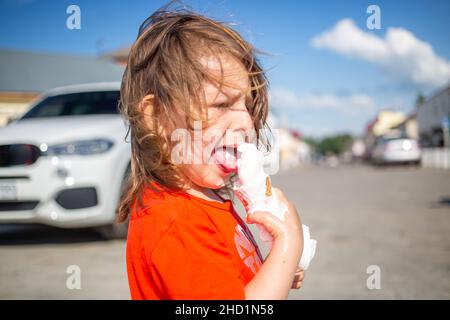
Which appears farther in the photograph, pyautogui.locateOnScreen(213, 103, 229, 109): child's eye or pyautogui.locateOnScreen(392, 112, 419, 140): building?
pyautogui.locateOnScreen(392, 112, 419, 140): building

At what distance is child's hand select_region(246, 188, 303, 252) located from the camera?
998 mm

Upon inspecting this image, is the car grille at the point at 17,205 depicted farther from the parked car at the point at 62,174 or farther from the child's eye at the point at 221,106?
the child's eye at the point at 221,106

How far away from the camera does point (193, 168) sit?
1.10m

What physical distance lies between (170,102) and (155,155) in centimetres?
15

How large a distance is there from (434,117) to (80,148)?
31.6m

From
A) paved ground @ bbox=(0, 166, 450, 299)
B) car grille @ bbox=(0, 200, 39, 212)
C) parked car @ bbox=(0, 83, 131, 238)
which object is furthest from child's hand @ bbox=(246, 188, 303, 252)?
car grille @ bbox=(0, 200, 39, 212)

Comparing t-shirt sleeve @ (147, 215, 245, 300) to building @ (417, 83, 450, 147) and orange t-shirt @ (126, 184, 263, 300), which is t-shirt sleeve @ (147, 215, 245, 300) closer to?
orange t-shirt @ (126, 184, 263, 300)

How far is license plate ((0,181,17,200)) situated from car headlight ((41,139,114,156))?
0.40 m

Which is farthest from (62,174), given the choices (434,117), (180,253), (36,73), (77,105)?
(434,117)

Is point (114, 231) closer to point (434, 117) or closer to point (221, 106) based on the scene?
point (221, 106)

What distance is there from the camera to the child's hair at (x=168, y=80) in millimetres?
1066

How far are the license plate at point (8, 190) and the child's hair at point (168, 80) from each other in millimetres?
3150

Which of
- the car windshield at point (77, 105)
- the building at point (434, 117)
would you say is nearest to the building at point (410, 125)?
the building at point (434, 117)
